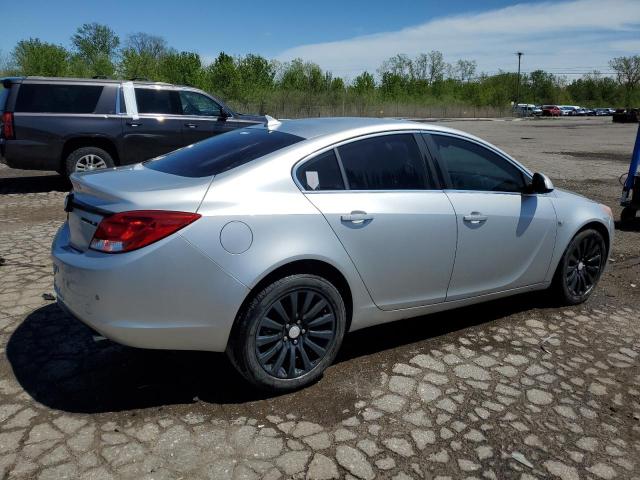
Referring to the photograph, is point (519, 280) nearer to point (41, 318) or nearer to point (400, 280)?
point (400, 280)

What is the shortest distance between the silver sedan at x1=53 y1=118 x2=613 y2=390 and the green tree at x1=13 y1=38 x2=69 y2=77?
45.2 metres

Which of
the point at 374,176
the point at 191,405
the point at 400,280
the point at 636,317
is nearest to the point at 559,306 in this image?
the point at 636,317

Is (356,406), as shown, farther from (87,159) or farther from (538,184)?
(87,159)

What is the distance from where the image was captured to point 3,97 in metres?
8.98

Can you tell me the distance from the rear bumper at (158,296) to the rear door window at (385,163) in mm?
1100

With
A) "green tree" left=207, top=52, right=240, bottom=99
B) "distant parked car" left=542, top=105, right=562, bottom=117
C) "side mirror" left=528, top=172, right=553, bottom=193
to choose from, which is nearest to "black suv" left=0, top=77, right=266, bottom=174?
"side mirror" left=528, top=172, right=553, bottom=193

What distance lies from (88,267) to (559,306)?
3857 millimetres

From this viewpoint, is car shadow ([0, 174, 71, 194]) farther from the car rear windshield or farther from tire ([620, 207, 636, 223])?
tire ([620, 207, 636, 223])

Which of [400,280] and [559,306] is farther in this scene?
[559,306]

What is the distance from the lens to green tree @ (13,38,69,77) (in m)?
43.0

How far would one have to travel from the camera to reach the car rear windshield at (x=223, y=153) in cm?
334

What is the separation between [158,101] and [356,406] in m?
8.41

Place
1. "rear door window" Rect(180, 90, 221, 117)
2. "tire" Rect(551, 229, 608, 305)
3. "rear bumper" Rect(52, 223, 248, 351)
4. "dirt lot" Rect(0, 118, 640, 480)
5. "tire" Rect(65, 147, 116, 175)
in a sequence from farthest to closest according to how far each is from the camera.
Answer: "rear door window" Rect(180, 90, 221, 117), "tire" Rect(65, 147, 116, 175), "tire" Rect(551, 229, 608, 305), "rear bumper" Rect(52, 223, 248, 351), "dirt lot" Rect(0, 118, 640, 480)

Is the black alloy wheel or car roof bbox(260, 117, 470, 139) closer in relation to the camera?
the black alloy wheel
